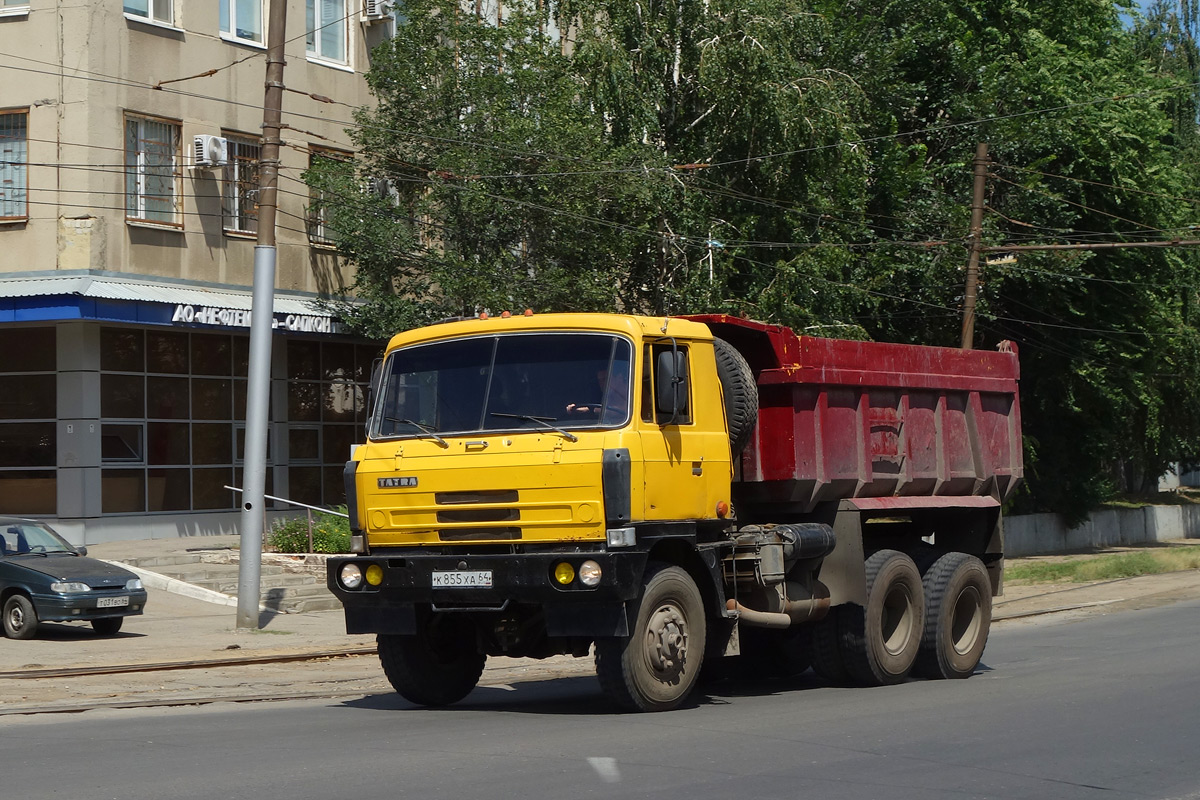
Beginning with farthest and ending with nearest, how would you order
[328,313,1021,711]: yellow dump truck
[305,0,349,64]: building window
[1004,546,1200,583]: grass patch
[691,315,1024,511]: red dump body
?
[305,0,349,64]: building window
[1004,546,1200,583]: grass patch
[691,315,1024,511]: red dump body
[328,313,1021,711]: yellow dump truck

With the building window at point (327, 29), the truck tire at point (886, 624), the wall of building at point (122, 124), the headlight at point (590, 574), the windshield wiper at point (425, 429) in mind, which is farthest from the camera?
the building window at point (327, 29)

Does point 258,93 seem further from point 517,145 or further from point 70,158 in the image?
point 517,145

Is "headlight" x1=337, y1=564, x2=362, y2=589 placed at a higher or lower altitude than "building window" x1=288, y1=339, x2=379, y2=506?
lower

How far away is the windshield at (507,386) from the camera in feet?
33.0

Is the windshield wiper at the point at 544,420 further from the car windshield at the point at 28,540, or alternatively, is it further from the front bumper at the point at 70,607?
the car windshield at the point at 28,540

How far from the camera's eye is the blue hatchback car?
17109 mm

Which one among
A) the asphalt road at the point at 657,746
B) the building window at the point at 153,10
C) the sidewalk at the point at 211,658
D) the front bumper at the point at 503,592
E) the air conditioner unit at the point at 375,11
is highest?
the air conditioner unit at the point at 375,11

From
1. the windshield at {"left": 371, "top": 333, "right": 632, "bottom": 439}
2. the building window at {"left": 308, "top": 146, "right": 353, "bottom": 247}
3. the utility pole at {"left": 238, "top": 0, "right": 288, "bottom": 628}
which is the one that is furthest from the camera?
the building window at {"left": 308, "top": 146, "right": 353, "bottom": 247}

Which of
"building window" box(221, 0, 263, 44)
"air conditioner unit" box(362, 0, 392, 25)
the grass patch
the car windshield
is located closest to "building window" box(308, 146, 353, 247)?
"building window" box(221, 0, 263, 44)

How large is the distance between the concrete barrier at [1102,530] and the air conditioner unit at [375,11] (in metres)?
18.7

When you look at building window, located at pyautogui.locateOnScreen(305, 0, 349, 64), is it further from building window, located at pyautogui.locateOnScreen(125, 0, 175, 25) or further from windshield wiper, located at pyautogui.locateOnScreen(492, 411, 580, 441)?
windshield wiper, located at pyautogui.locateOnScreen(492, 411, 580, 441)

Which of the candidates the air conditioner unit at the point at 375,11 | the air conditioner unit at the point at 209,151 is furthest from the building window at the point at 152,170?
the air conditioner unit at the point at 375,11

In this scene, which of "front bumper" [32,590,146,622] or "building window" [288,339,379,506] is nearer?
"front bumper" [32,590,146,622]

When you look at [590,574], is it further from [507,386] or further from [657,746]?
[507,386]
